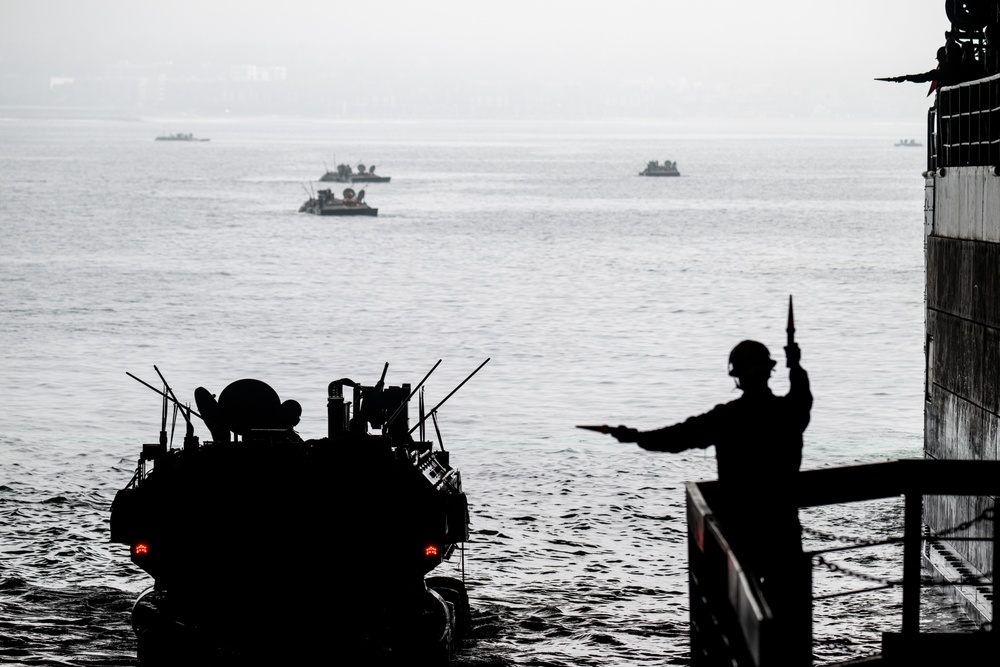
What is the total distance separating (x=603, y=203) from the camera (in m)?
151

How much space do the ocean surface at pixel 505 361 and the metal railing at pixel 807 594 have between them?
22.6 ft

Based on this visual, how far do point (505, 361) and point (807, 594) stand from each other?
44.7 m

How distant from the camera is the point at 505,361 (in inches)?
2047

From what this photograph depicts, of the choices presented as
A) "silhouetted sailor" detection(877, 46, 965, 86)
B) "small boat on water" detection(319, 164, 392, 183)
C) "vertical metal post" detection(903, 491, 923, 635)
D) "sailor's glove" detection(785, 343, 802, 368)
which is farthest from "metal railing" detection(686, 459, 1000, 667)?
"small boat on water" detection(319, 164, 392, 183)

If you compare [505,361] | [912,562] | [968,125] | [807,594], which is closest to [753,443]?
[807,594]

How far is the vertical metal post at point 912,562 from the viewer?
28.9 feet

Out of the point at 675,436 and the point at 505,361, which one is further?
the point at 505,361

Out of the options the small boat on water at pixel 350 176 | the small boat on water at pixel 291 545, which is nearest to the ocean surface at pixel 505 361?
the small boat on water at pixel 291 545

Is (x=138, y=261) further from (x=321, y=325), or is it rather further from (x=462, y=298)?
(x=321, y=325)

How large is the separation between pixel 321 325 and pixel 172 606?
48.8 m

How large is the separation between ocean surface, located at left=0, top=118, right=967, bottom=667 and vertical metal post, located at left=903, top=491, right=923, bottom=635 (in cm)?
682

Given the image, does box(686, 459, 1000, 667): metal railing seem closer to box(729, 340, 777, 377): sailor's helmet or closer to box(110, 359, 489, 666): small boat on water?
box(729, 340, 777, 377): sailor's helmet

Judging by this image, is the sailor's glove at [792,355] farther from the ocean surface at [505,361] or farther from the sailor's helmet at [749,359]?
the ocean surface at [505,361]

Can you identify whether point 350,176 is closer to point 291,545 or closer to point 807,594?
point 291,545
